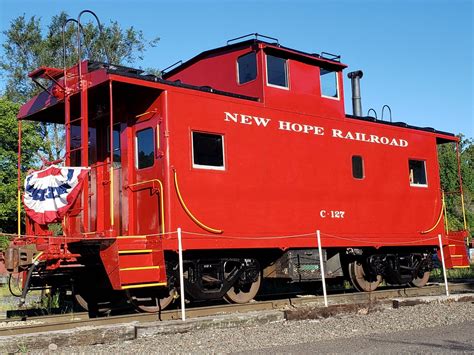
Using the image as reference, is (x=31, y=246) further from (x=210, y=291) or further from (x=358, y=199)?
(x=358, y=199)

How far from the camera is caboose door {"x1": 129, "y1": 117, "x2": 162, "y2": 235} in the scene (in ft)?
29.6

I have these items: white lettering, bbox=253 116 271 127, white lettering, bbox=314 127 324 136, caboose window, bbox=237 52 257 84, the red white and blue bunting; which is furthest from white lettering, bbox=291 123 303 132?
the red white and blue bunting

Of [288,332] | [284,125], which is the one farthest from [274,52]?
[288,332]

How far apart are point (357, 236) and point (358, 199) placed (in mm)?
757

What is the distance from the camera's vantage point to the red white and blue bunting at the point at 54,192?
8383 millimetres

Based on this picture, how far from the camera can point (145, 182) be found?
9.16 m

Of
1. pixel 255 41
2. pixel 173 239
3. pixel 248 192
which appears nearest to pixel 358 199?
pixel 248 192

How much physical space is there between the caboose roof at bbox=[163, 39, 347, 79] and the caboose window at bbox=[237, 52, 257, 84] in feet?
0.68

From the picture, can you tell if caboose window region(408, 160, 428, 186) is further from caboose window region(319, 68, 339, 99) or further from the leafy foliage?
the leafy foliage

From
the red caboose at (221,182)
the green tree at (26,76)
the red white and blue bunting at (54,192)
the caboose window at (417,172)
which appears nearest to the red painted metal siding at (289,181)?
the red caboose at (221,182)

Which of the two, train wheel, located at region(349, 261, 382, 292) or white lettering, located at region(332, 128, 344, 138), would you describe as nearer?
white lettering, located at region(332, 128, 344, 138)

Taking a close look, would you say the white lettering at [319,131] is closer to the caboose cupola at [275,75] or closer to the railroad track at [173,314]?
the caboose cupola at [275,75]

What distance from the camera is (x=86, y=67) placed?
8977mm

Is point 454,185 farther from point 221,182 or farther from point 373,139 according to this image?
point 221,182
